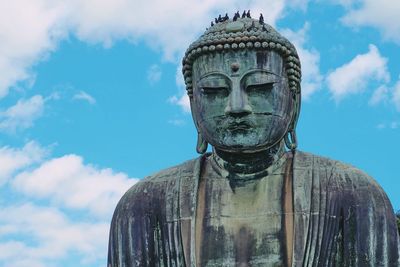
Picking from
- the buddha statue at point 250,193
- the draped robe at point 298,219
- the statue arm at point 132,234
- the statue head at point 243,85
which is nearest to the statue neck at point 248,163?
the buddha statue at point 250,193

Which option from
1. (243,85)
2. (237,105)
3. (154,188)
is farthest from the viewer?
(154,188)

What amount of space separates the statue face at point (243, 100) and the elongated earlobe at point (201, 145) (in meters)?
0.24

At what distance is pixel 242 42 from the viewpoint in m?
11.0

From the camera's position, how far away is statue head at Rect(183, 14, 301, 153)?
10.9m

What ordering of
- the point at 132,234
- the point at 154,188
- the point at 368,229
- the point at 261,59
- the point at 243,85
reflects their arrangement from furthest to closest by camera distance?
the point at 154,188 → the point at 132,234 → the point at 261,59 → the point at 243,85 → the point at 368,229

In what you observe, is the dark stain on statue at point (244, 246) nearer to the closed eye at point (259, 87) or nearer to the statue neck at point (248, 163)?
the statue neck at point (248, 163)

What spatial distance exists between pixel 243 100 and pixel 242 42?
63cm

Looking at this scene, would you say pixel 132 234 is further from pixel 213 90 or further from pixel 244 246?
pixel 213 90

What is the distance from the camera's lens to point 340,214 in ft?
35.5

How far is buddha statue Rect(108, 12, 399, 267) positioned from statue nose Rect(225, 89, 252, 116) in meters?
0.01

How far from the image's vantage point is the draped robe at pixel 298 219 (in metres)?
10.6

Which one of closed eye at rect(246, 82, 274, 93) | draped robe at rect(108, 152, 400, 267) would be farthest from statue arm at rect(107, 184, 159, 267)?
closed eye at rect(246, 82, 274, 93)

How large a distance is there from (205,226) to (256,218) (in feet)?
1.76

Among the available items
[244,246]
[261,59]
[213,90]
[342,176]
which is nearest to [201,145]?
[213,90]
